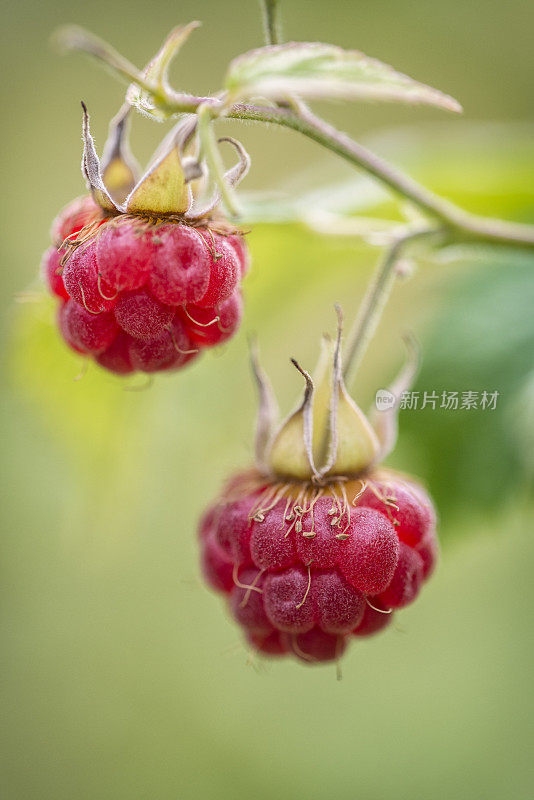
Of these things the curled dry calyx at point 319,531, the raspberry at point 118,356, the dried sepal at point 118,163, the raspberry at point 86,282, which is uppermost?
the dried sepal at point 118,163

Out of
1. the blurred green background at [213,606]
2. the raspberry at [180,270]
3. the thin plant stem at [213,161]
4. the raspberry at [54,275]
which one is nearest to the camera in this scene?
the thin plant stem at [213,161]

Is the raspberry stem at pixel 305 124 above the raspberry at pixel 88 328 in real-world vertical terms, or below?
above

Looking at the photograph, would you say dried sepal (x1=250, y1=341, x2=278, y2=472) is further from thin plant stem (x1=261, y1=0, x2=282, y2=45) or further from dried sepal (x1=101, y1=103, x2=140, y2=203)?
thin plant stem (x1=261, y1=0, x2=282, y2=45)

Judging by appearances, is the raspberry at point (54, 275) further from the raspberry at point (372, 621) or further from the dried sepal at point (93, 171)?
the raspberry at point (372, 621)

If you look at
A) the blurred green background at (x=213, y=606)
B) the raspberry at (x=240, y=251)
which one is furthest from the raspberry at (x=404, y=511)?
the blurred green background at (x=213, y=606)

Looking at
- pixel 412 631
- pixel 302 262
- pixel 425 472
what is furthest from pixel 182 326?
pixel 412 631

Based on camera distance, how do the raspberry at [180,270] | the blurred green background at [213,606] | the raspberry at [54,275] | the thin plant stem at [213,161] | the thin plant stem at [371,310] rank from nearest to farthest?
the thin plant stem at [213,161], the raspberry at [180,270], the raspberry at [54,275], the thin plant stem at [371,310], the blurred green background at [213,606]

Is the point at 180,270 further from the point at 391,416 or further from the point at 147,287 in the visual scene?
the point at 391,416

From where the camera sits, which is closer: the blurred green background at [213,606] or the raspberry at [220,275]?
the raspberry at [220,275]
